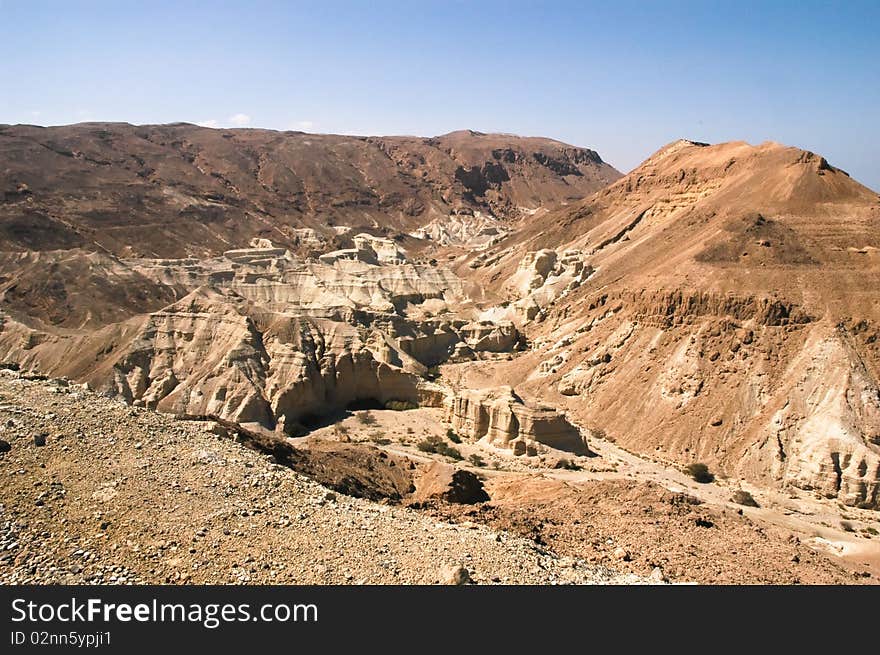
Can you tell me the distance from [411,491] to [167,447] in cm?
732

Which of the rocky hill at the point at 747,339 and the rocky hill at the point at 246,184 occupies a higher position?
the rocky hill at the point at 246,184

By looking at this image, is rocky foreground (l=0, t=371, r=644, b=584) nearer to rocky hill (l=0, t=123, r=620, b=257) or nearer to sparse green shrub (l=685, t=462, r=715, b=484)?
sparse green shrub (l=685, t=462, r=715, b=484)

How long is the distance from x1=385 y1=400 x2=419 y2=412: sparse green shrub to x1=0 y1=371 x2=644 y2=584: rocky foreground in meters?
20.7

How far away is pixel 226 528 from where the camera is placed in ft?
35.4

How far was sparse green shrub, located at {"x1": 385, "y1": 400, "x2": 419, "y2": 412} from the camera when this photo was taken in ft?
113

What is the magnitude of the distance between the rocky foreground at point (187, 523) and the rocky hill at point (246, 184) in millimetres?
74316

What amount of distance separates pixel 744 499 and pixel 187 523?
22.1 metres

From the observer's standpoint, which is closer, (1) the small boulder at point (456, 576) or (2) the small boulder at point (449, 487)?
(1) the small boulder at point (456, 576)

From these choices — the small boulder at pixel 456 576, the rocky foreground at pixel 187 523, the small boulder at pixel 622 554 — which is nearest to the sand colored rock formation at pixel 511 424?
the small boulder at pixel 622 554

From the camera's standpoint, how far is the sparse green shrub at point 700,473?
2986 centimetres

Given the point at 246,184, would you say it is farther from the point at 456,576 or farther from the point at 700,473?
the point at 456,576

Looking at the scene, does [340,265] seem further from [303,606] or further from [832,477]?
A: [303,606]

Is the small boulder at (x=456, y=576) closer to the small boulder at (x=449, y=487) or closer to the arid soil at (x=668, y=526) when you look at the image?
the arid soil at (x=668, y=526)

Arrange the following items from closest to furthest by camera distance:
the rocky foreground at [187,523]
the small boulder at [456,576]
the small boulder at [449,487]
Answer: the rocky foreground at [187,523] < the small boulder at [456,576] < the small boulder at [449,487]
